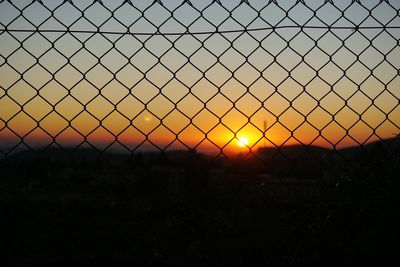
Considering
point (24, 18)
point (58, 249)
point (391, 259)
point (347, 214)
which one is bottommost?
point (58, 249)

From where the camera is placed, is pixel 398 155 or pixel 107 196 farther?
pixel 107 196

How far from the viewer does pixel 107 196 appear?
20.4m

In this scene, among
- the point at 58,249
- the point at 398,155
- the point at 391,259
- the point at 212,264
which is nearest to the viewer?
the point at 391,259

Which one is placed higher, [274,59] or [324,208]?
[274,59]

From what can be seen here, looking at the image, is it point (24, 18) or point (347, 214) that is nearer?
point (24, 18)

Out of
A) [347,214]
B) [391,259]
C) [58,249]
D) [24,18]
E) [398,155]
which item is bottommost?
[58,249]

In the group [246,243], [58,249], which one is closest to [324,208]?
[246,243]

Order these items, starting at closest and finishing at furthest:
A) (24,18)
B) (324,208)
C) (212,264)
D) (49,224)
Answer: (24,18)
(324,208)
(212,264)
(49,224)

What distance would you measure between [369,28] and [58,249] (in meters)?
7.83

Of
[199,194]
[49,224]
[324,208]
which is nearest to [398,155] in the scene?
[324,208]

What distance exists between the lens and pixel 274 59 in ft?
7.11

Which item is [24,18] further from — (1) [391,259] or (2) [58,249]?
(2) [58,249]

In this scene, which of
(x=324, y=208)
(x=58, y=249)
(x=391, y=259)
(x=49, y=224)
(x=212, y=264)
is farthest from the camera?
(x=49, y=224)

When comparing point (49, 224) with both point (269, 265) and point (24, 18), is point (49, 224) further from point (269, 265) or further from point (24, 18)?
point (24, 18)
